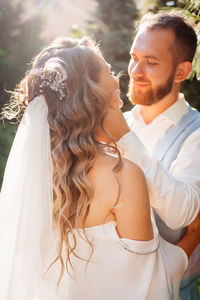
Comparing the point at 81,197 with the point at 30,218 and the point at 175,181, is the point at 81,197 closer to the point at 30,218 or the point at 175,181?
the point at 30,218

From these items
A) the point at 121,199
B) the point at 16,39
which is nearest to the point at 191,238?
the point at 121,199

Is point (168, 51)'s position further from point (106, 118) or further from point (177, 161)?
point (106, 118)

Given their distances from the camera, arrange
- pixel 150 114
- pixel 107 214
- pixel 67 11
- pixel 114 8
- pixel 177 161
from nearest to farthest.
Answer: pixel 107 214, pixel 177 161, pixel 150 114, pixel 114 8, pixel 67 11

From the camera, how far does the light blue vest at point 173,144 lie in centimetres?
260

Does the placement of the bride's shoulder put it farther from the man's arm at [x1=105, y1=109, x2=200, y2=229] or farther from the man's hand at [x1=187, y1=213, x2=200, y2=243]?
the man's hand at [x1=187, y1=213, x2=200, y2=243]

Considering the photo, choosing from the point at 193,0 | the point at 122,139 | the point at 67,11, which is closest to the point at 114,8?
the point at 67,11

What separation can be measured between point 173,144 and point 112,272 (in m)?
1.03

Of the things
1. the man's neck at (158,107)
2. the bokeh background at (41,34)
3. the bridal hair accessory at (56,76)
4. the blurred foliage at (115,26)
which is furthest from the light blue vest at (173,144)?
the blurred foliage at (115,26)

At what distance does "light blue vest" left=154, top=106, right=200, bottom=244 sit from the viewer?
8.54 ft

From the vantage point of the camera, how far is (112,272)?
79.3 inches

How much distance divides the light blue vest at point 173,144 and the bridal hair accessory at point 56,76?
102 cm

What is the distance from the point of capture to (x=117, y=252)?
6.52 ft

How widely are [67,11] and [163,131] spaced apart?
49.1 feet

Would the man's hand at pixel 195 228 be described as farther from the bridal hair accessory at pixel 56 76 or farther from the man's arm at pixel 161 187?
the bridal hair accessory at pixel 56 76
